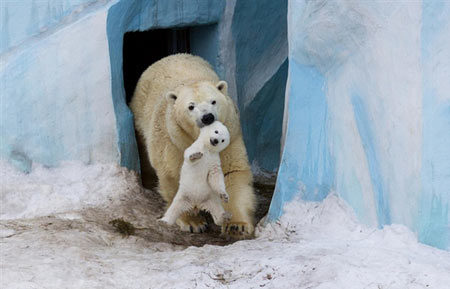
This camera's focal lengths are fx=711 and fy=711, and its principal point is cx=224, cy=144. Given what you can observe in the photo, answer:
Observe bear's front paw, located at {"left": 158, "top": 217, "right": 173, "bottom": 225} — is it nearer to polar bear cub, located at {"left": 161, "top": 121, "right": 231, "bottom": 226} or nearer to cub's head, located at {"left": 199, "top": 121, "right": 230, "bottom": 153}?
polar bear cub, located at {"left": 161, "top": 121, "right": 231, "bottom": 226}

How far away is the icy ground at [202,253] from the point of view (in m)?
3.59

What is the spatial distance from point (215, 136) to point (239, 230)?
0.87 m

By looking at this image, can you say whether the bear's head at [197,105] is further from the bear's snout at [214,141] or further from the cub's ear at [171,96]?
the bear's snout at [214,141]

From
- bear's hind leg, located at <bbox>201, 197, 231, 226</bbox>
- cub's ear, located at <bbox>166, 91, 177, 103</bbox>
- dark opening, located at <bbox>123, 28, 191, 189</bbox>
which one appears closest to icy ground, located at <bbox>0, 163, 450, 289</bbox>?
bear's hind leg, located at <bbox>201, 197, 231, 226</bbox>

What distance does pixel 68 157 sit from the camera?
5.95 meters

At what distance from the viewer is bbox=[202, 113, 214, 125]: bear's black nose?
5006mm

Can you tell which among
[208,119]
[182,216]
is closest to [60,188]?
[182,216]

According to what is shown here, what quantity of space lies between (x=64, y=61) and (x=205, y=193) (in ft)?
6.32

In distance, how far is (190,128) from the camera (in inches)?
215

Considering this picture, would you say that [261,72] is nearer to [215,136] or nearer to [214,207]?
[214,207]

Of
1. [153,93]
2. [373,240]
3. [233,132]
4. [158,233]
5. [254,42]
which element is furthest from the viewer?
[254,42]

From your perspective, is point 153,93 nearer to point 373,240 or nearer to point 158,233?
point 158,233

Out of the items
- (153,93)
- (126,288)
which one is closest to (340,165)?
(126,288)

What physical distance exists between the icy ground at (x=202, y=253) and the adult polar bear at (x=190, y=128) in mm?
339
